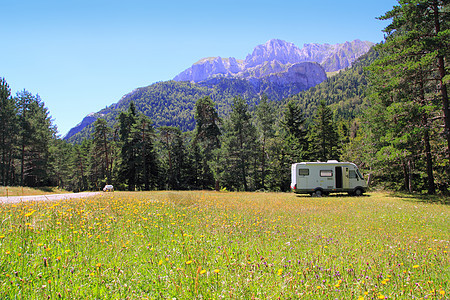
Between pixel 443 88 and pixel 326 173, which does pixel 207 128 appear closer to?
pixel 326 173

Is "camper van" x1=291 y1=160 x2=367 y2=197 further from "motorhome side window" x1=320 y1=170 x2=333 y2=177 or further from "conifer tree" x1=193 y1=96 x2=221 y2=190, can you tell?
"conifer tree" x1=193 y1=96 x2=221 y2=190

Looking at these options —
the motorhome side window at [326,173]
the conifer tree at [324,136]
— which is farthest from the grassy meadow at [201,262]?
the conifer tree at [324,136]

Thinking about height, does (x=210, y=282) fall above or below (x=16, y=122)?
below

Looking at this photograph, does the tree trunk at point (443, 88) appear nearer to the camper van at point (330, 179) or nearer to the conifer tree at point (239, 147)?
the camper van at point (330, 179)

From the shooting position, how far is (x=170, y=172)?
131ft

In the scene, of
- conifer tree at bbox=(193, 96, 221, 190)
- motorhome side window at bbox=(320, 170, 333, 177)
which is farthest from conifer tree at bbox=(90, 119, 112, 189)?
motorhome side window at bbox=(320, 170, 333, 177)

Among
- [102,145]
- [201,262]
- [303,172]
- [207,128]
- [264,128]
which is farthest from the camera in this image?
[102,145]

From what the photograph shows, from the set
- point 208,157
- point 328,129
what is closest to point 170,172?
point 208,157

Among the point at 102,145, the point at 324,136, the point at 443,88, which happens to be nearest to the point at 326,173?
the point at 443,88

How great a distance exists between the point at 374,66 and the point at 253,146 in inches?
719

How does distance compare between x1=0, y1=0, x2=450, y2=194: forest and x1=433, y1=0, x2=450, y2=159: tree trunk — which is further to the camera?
x1=0, y1=0, x2=450, y2=194: forest

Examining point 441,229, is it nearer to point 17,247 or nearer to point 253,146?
point 17,247

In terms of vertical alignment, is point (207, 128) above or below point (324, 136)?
above

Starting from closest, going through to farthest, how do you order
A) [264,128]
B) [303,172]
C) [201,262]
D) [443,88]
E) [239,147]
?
[201,262] → [443,88] → [303,172] → [239,147] → [264,128]
